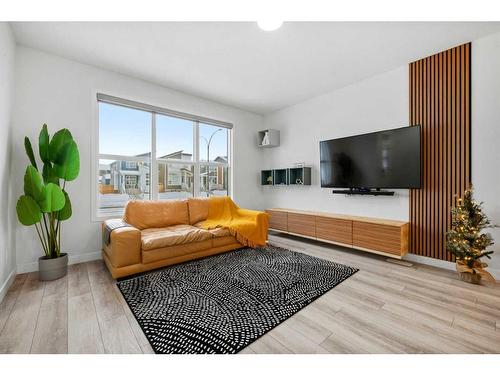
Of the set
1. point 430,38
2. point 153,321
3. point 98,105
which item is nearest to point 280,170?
point 430,38

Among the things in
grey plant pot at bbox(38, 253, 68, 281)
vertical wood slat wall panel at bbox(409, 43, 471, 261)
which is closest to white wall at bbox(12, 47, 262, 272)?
grey plant pot at bbox(38, 253, 68, 281)

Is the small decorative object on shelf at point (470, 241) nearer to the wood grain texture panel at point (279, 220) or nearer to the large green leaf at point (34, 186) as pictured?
the wood grain texture panel at point (279, 220)

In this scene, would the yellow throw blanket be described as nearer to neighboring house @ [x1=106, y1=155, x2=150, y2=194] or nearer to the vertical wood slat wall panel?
neighboring house @ [x1=106, y1=155, x2=150, y2=194]

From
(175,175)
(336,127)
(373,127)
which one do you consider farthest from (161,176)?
(373,127)

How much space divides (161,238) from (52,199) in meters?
1.10

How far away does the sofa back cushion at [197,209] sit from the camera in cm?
352

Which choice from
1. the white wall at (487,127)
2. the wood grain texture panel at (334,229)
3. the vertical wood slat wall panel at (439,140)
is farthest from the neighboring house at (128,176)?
the white wall at (487,127)

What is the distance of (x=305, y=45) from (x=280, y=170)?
94.9 inches

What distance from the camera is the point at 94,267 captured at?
108 inches

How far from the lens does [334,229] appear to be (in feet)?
11.1

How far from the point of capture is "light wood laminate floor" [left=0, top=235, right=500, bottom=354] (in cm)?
138

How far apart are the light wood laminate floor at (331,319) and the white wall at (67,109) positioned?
58 cm

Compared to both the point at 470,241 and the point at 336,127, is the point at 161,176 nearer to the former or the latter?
the point at 336,127
